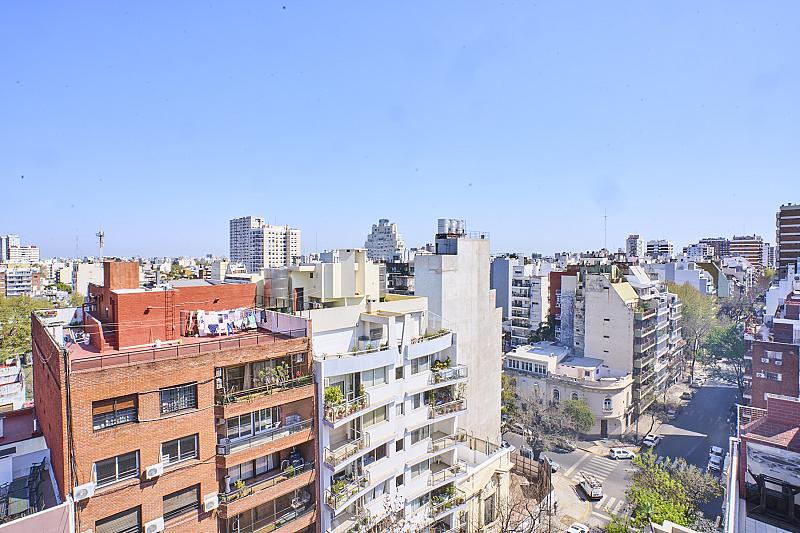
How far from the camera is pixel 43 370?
18172 mm

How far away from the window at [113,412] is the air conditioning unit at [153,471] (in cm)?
174

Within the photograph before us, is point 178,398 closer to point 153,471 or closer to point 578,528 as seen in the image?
point 153,471

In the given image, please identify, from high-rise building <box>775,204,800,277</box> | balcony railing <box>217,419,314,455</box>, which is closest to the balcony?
balcony railing <box>217,419,314,455</box>

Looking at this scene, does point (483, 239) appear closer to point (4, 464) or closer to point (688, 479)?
point (688, 479)

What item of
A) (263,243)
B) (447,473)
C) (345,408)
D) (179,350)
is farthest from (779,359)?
(263,243)

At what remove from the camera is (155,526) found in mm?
15234

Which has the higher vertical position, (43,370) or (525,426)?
(43,370)

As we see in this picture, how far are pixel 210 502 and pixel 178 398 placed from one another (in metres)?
4.20

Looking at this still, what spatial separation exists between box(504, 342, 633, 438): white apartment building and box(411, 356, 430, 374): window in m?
28.8

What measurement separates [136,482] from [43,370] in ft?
24.0

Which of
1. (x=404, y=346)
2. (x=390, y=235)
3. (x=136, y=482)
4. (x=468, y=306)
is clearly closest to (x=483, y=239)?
(x=468, y=306)

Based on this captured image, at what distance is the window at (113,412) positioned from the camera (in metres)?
14.5

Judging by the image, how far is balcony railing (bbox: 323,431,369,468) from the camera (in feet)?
65.1

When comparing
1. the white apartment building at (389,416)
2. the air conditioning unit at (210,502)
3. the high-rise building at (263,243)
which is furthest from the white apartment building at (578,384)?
the high-rise building at (263,243)
